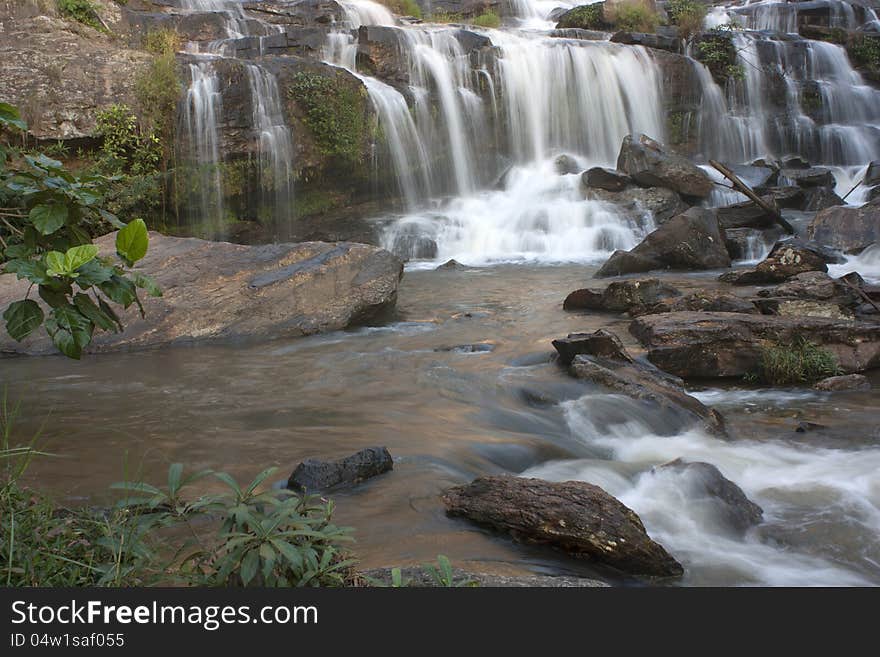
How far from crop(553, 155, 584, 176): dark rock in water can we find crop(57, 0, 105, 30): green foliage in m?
9.58

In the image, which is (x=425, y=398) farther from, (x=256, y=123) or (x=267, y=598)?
(x=256, y=123)

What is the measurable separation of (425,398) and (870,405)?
11.0 ft

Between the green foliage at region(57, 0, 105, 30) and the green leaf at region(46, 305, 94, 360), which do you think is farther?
the green foliage at region(57, 0, 105, 30)

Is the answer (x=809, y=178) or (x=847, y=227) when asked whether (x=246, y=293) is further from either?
(x=809, y=178)

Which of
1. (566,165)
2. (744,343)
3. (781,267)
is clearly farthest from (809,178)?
(744,343)

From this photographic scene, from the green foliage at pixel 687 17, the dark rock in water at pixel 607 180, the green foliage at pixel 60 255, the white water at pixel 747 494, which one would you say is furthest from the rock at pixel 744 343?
the green foliage at pixel 687 17

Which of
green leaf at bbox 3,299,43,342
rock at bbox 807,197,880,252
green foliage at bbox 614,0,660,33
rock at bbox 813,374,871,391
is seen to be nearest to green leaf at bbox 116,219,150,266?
green leaf at bbox 3,299,43,342

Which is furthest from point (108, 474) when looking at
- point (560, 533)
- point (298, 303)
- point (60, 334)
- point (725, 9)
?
point (725, 9)

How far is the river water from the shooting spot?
3830 millimetres

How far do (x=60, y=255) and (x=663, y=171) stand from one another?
47.9ft

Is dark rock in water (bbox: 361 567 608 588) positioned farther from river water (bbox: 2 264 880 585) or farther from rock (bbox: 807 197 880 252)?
rock (bbox: 807 197 880 252)

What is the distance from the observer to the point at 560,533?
3535 mm

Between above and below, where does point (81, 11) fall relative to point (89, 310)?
above

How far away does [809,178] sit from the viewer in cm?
1642
